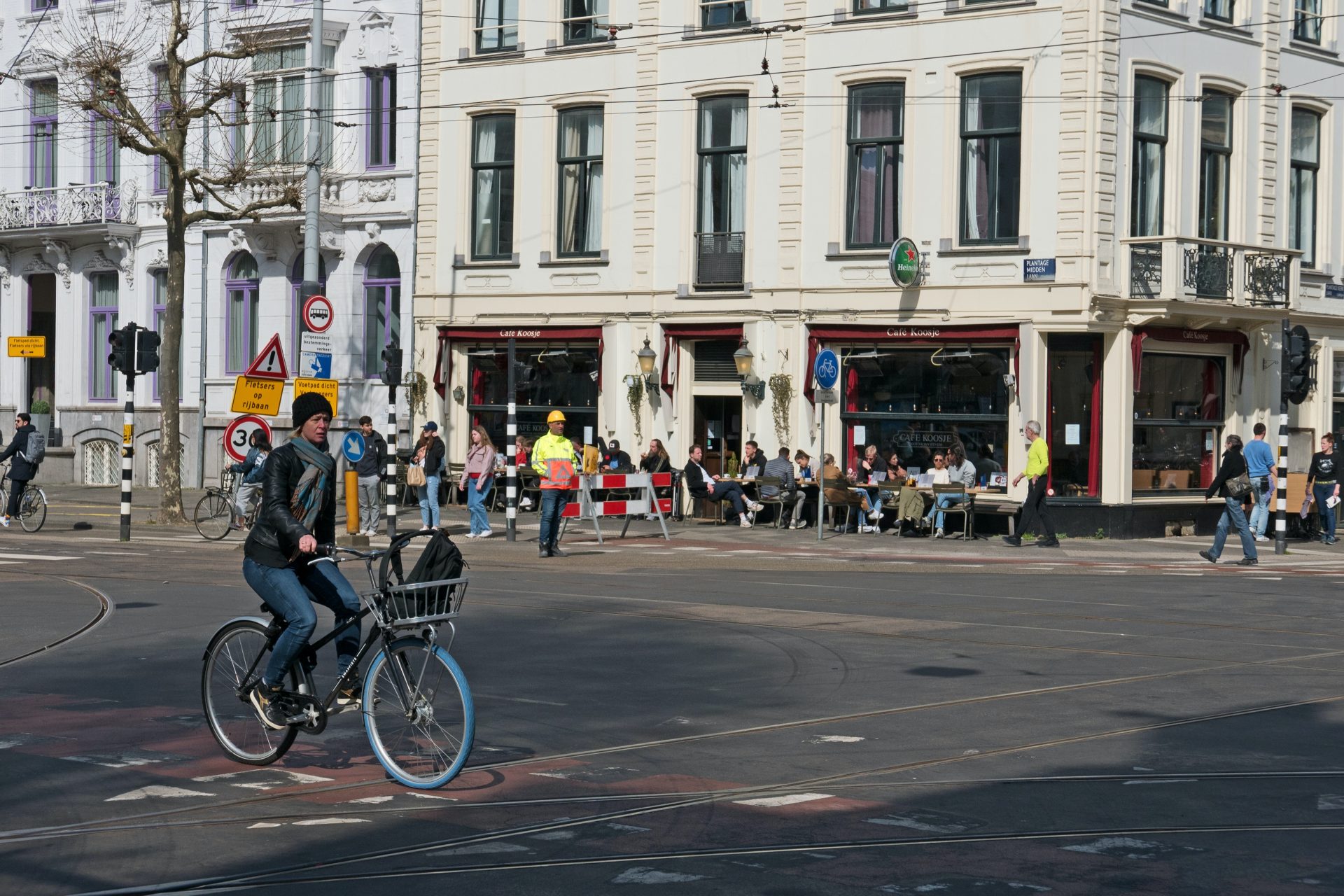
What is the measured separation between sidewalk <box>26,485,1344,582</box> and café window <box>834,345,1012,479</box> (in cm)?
208

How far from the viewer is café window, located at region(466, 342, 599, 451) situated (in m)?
34.2

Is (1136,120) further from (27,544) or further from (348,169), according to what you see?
(27,544)

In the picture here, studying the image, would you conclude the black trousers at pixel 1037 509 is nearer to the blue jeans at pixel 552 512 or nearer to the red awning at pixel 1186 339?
the red awning at pixel 1186 339

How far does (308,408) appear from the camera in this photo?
8.97m

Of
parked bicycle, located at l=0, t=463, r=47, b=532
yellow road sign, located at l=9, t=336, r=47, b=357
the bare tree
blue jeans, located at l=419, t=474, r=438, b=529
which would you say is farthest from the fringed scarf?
yellow road sign, located at l=9, t=336, r=47, b=357

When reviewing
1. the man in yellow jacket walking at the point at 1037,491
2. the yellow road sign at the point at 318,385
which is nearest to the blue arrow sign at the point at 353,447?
the yellow road sign at the point at 318,385

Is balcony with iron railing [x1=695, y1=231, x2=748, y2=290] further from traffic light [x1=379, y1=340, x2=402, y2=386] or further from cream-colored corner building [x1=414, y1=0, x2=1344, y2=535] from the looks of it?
traffic light [x1=379, y1=340, x2=402, y2=386]

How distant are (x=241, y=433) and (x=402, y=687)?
1564cm

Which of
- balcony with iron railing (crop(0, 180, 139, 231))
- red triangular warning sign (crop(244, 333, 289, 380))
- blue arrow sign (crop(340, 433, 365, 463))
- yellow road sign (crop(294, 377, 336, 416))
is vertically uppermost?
balcony with iron railing (crop(0, 180, 139, 231))

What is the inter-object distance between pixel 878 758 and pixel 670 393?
2407 centimetres

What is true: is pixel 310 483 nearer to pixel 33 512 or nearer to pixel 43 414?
pixel 33 512

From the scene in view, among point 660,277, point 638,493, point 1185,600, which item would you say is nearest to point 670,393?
point 660,277

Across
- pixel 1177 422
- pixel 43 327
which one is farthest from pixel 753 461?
pixel 43 327

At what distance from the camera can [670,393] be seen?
33.0 meters
